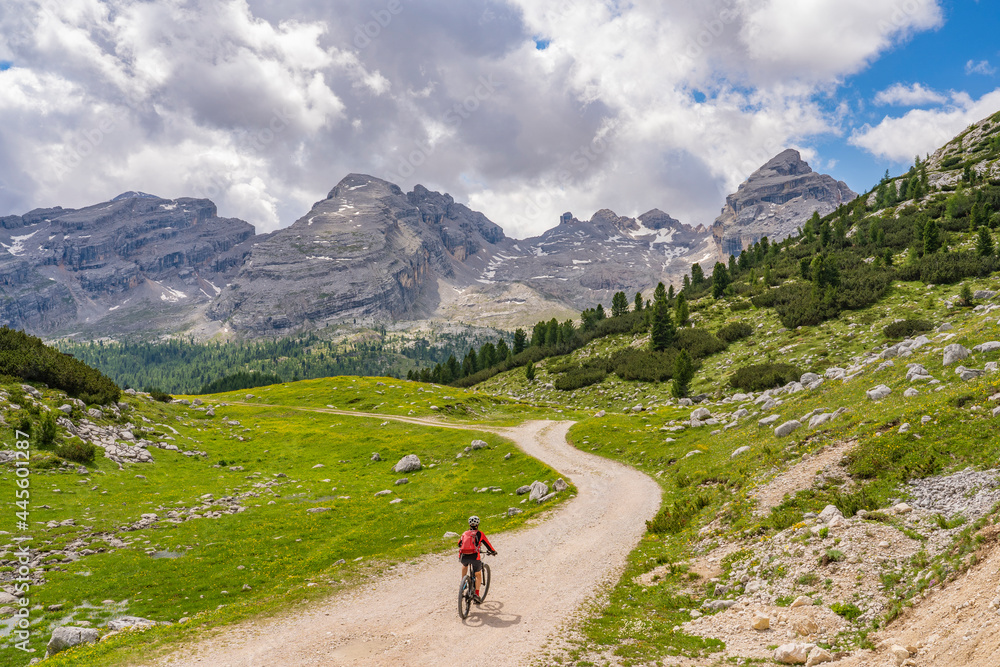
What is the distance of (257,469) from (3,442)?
1457 cm

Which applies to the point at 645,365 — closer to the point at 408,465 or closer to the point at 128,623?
the point at 408,465

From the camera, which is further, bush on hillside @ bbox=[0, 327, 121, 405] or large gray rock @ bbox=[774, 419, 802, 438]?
bush on hillside @ bbox=[0, 327, 121, 405]

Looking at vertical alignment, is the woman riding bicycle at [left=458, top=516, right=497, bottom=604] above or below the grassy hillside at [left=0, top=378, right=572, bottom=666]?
above

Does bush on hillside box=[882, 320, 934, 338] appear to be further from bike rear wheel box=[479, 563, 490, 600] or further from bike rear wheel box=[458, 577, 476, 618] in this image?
bike rear wheel box=[458, 577, 476, 618]

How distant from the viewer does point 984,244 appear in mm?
59969

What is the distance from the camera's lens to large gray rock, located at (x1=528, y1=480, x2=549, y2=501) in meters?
27.4

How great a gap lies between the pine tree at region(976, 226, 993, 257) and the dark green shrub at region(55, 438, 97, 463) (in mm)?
96791

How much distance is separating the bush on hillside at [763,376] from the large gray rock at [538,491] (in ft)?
107

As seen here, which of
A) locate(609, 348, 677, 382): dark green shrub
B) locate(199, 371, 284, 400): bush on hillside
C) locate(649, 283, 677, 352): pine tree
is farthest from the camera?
locate(199, 371, 284, 400): bush on hillside

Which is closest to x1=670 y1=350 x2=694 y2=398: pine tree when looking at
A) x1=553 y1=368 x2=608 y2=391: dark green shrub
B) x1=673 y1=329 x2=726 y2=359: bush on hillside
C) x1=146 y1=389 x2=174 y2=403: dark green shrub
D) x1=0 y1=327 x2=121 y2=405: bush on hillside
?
x1=673 y1=329 x2=726 y2=359: bush on hillside

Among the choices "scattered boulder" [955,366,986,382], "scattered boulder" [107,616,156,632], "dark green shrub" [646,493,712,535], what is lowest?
"dark green shrub" [646,493,712,535]

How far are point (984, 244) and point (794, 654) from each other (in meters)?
79.3

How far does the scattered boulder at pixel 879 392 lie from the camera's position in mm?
21875

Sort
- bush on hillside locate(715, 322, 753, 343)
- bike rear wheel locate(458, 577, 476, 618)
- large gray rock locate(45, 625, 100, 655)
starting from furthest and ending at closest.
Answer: bush on hillside locate(715, 322, 753, 343)
bike rear wheel locate(458, 577, 476, 618)
large gray rock locate(45, 625, 100, 655)
